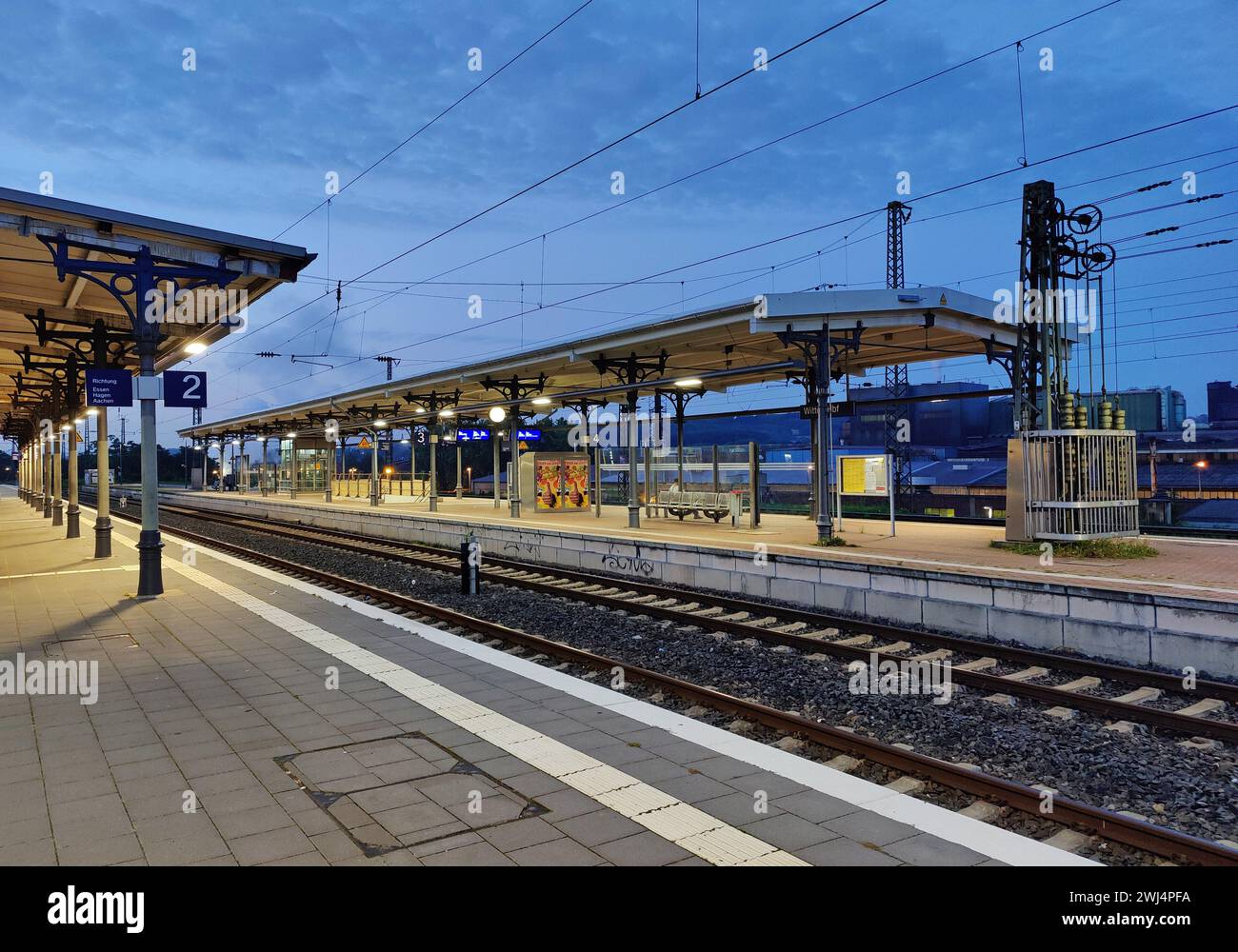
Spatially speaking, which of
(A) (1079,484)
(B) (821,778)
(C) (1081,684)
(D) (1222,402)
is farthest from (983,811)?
(D) (1222,402)

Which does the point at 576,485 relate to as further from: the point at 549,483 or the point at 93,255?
the point at 93,255

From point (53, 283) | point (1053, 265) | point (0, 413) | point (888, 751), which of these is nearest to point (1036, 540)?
point (1053, 265)

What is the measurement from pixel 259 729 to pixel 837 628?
6405 mm

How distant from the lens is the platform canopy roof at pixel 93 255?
409 inches

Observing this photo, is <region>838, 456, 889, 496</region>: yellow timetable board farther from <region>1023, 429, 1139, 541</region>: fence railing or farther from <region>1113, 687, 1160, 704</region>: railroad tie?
<region>1113, 687, 1160, 704</region>: railroad tie

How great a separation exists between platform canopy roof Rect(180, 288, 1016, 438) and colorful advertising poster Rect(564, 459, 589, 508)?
191 centimetres

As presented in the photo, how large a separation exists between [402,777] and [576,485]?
20620mm

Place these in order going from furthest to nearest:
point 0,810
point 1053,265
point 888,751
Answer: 1. point 1053,265
2. point 888,751
3. point 0,810

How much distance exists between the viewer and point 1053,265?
1424cm

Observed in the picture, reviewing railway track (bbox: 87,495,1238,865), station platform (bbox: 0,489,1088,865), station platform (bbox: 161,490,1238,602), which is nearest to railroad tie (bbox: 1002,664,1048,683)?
station platform (bbox: 161,490,1238,602)

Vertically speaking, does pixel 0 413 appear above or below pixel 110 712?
above

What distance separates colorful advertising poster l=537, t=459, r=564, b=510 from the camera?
2453cm

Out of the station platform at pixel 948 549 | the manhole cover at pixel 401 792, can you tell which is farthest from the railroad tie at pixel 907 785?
the station platform at pixel 948 549
